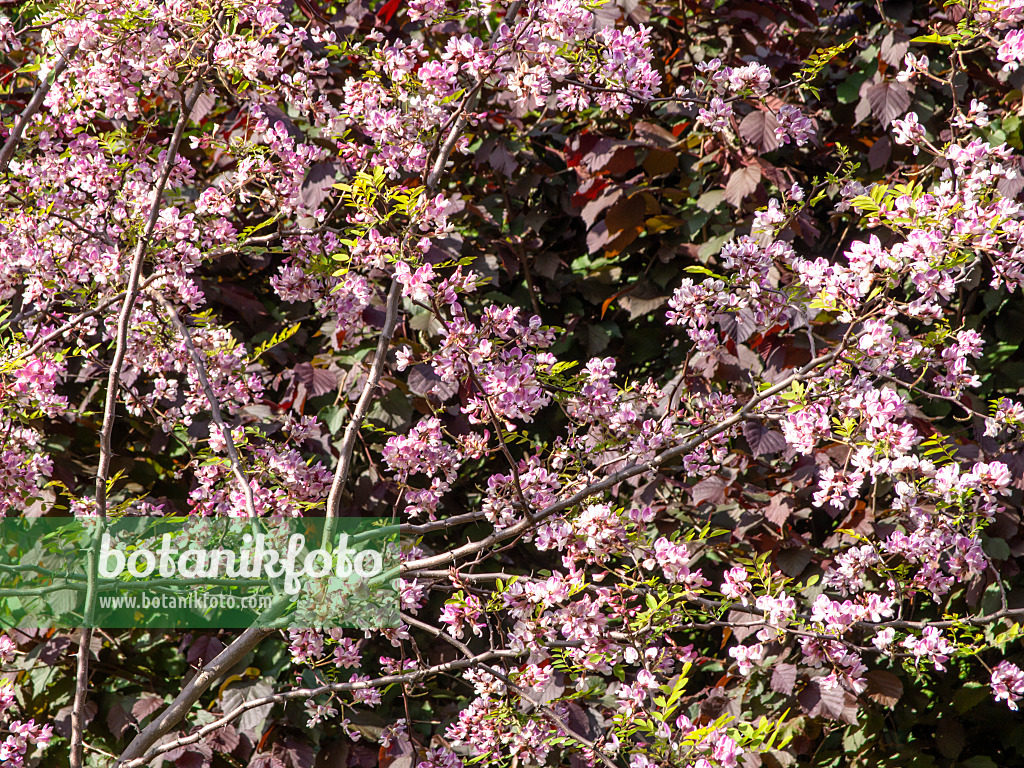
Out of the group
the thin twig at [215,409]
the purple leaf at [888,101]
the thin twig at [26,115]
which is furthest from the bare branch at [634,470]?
the thin twig at [26,115]

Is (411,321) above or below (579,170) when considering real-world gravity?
below

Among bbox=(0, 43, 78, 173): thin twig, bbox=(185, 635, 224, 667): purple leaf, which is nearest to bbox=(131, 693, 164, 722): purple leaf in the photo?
bbox=(185, 635, 224, 667): purple leaf

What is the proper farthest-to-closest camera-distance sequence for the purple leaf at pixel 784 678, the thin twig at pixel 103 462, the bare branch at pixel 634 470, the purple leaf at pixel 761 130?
the purple leaf at pixel 761 130, the purple leaf at pixel 784 678, the thin twig at pixel 103 462, the bare branch at pixel 634 470

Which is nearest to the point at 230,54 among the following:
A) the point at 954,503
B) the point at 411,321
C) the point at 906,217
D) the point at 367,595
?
the point at 411,321

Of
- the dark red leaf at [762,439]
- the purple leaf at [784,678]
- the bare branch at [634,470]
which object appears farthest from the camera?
the dark red leaf at [762,439]

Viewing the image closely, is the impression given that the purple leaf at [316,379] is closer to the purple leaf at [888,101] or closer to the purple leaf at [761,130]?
the purple leaf at [761,130]

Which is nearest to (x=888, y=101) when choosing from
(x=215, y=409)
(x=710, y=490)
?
(x=710, y=490)

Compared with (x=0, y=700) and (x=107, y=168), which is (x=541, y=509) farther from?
(x=107, y=168)

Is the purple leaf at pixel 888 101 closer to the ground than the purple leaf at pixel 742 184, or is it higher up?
higher up

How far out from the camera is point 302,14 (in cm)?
280

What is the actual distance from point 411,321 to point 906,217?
1.45 metres

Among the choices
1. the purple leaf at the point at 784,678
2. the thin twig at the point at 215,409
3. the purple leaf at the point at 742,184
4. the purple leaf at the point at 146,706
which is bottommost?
the purple leaf at the point at 784,678

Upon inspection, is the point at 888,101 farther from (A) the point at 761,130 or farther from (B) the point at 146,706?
(B) the point at 146,706

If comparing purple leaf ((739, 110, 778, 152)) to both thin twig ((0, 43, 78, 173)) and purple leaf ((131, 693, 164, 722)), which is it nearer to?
thin twig ((0, 43, 78, 173))
